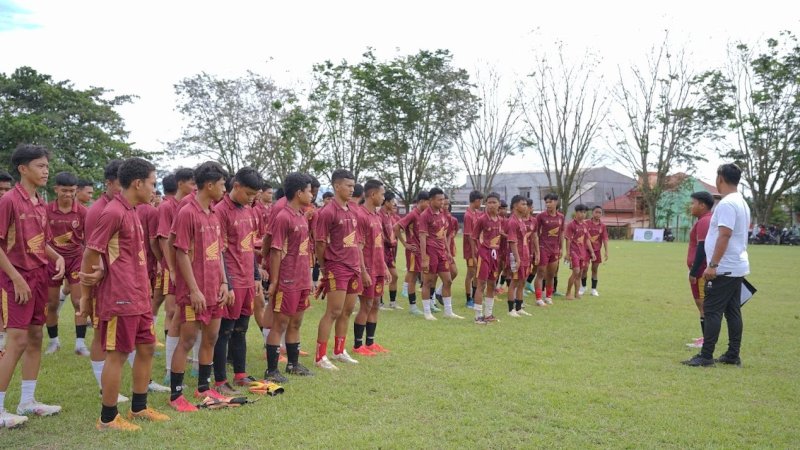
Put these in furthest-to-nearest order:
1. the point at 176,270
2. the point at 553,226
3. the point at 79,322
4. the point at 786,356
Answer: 1. the point at 553,226
2. the point at 786,356
3. the point at 79,322
4. the point at 176,270

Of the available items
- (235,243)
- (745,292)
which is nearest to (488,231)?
(745,292)

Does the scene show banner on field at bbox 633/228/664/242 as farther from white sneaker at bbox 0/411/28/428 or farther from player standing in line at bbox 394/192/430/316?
white sneaker at bbox 0/411/28/428

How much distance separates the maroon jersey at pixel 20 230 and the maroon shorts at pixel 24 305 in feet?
0.33

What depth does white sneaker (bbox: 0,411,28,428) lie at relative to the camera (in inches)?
193

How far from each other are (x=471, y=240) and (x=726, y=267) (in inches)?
192

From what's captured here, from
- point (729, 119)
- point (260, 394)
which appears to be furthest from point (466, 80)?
point (260, 394)

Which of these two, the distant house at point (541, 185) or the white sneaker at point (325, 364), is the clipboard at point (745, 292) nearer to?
the white sneaker at point (325, 364)

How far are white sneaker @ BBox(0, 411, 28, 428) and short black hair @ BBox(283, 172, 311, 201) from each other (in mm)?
3269

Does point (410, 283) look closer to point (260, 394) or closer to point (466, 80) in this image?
point (260, 394)

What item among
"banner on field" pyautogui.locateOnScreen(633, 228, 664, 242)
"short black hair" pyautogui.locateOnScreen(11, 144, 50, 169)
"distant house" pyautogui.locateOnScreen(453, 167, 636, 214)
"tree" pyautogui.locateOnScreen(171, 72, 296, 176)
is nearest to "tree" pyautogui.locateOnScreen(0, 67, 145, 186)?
"tree" pyautogui.locateOnScreen(171, 72, 296, 176)

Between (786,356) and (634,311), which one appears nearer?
(786,356)

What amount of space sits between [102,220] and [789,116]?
50.5m

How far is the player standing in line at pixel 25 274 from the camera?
513cm

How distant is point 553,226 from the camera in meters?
13.1
